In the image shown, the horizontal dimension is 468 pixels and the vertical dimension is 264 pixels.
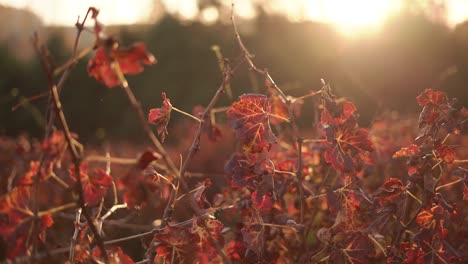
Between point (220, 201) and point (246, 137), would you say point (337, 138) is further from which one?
point (220, 201)

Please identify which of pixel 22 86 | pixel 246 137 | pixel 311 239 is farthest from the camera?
pixel 22 86

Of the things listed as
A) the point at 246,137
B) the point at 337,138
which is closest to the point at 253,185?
the point at 246,137

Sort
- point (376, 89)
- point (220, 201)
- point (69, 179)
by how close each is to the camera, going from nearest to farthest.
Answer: point (69, 179)
point (220, 201)
point (376, 89)

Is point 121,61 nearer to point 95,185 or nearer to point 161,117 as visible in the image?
point 95,185

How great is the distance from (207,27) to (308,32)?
8.68ft

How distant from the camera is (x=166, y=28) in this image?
1455cm

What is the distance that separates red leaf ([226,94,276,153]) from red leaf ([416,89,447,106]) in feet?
1.63

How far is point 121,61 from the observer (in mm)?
1215

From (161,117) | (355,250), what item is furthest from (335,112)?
(161,117)

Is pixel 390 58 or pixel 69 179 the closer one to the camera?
pixel 69 179

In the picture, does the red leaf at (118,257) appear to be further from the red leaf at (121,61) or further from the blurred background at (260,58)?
the blurred background at (260,58)

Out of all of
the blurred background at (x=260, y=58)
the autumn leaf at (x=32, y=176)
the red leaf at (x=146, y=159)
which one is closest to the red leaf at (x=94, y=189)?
the autumn leaf at (x=32, y=176)

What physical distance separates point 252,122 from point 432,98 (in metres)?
0.57

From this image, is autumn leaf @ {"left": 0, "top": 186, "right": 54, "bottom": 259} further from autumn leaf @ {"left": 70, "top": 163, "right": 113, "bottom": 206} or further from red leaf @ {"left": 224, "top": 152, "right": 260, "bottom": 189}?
red leaf @ {"left": 224, "top": 152, "right": 260, "bottom": 189}
